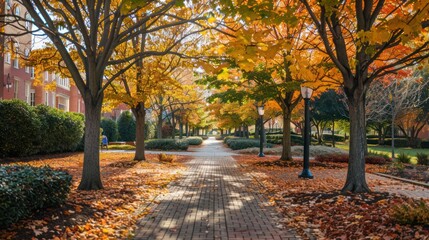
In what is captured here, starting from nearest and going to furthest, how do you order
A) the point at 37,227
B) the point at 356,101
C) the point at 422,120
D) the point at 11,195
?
the point at 11,195 → the point at 37,227 → the point at 356,101 → the point at 422,120

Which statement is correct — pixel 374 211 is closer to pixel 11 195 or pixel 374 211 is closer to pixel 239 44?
pixel 239 44

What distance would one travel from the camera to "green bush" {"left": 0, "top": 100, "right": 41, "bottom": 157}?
16469 millimetres

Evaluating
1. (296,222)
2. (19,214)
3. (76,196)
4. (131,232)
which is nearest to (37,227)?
(19,214)

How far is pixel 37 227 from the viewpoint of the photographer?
5371mm

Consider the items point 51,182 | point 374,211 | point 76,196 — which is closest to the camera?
point 51,182

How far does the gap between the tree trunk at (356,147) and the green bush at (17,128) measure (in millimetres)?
13728

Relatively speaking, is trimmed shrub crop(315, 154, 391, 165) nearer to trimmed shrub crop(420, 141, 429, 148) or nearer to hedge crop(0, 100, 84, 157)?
hedge crop(0, 100, 84, 157)

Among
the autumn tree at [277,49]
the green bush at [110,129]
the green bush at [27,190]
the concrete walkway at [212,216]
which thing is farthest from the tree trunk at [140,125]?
the green bush at [110,129]

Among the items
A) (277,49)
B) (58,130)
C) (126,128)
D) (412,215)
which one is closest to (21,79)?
(58,130)

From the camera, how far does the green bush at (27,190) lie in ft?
15.6

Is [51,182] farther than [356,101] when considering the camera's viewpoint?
No

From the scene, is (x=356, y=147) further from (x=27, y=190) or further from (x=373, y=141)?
(x=373, y=141)

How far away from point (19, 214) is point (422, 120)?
159 feet

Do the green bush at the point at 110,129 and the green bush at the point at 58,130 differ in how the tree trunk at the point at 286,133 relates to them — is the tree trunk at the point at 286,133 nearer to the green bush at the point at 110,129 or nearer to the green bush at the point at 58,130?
the green bush at the point at 58,130
